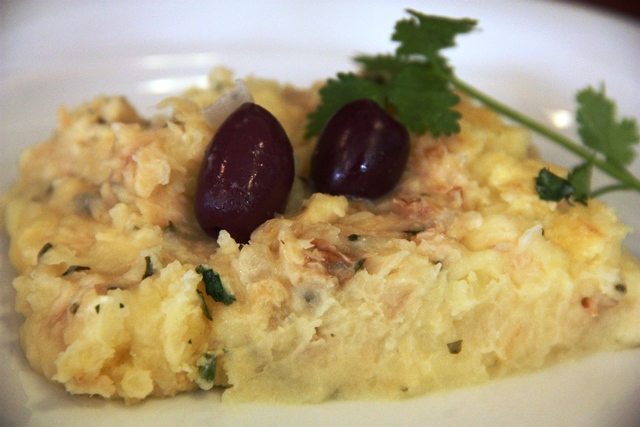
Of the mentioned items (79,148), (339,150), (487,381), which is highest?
(339,150)

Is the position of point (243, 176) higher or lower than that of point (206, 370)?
higher

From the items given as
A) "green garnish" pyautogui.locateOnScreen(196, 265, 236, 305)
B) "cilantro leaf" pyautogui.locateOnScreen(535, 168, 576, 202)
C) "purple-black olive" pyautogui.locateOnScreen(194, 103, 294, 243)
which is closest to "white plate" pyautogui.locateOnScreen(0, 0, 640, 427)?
"cilantro leaf" pyautogui.locateOnScreen(535, 168, 576, 202)

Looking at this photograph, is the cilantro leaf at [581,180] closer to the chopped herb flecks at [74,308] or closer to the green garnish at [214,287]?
the green garnish at [214,287]

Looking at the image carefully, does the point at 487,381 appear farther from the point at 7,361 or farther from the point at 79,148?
the point at 79,148

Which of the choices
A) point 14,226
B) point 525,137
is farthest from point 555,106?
point 14,226

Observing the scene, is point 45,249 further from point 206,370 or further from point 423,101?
point 423,101

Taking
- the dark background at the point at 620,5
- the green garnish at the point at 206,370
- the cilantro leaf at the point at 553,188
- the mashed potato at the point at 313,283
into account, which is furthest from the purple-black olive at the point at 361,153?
the dark background at the point at 620,5

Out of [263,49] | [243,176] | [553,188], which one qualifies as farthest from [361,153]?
[263,49]
